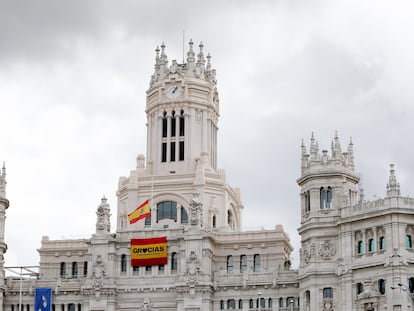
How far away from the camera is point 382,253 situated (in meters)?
114

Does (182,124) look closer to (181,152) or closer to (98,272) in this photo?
(181,152)

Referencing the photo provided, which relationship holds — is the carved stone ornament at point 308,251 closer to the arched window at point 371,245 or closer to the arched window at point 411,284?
the arched window at point 371,245

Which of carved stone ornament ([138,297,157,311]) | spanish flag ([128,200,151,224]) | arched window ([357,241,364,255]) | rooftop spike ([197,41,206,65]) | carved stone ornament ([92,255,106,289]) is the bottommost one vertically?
carved stone ornament ([138,297,157,311])

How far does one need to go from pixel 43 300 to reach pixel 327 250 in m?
36.6

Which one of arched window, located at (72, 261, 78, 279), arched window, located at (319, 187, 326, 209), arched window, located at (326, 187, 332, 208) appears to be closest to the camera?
arched window, located at (326, 187, 332, 208)

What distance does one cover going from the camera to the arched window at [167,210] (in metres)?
138

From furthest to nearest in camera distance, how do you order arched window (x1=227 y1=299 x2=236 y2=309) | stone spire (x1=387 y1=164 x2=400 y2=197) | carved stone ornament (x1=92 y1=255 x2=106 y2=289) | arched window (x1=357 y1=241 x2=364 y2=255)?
1. carved stone ornament (x1=92 y1=255 x2=106 y2=289)
2. arched window (x1=227 y1=299 x2=236 y2=309)
3. arched window (x1=357 y1=241 x2=364 y2=255)
4. stone spire (x1=387 y1=164 x2=400 y2=197)

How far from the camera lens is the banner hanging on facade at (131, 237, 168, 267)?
127625 mm

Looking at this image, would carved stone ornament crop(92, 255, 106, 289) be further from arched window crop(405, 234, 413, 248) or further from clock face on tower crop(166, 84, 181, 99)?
arched window crop(405, 234, 413, 248)

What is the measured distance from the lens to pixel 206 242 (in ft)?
415

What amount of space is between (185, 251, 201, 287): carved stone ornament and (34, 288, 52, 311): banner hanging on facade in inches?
712

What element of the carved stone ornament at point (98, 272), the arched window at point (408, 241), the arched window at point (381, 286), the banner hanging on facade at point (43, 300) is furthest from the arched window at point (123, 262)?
the arched window at point (408, 241)

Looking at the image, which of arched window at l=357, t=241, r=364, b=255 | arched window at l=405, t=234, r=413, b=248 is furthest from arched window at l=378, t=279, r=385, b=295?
arched window at l=405, t=234, r=413, b=248

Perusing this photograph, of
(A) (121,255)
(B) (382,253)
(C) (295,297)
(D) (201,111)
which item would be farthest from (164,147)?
(B) (382,253)
